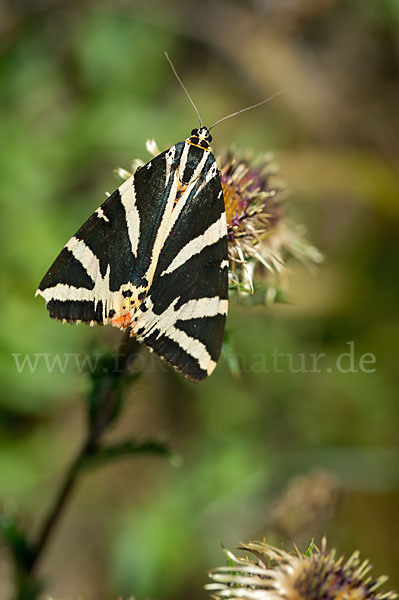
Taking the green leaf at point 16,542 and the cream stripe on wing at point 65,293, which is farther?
the green leaf at point 16,542

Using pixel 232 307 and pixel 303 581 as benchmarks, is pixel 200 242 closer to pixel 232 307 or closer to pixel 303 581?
pixel 303 581

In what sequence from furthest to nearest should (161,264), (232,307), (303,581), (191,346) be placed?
(232,307) < (161,264) < (191,346) < (303,581)

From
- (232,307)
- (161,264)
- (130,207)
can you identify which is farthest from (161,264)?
(232,307)

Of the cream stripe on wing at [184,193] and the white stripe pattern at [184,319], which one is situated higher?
the cream stripe on wing at [184,193]

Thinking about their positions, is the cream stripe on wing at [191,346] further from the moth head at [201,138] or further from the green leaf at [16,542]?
the green leaf at [16,542]

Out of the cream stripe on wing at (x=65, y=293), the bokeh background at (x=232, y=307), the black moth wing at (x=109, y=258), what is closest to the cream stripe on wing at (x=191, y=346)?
the black moth wing at (x=109, y=258)

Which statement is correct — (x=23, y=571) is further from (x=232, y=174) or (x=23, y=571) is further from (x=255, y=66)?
(x=255, y=66)
